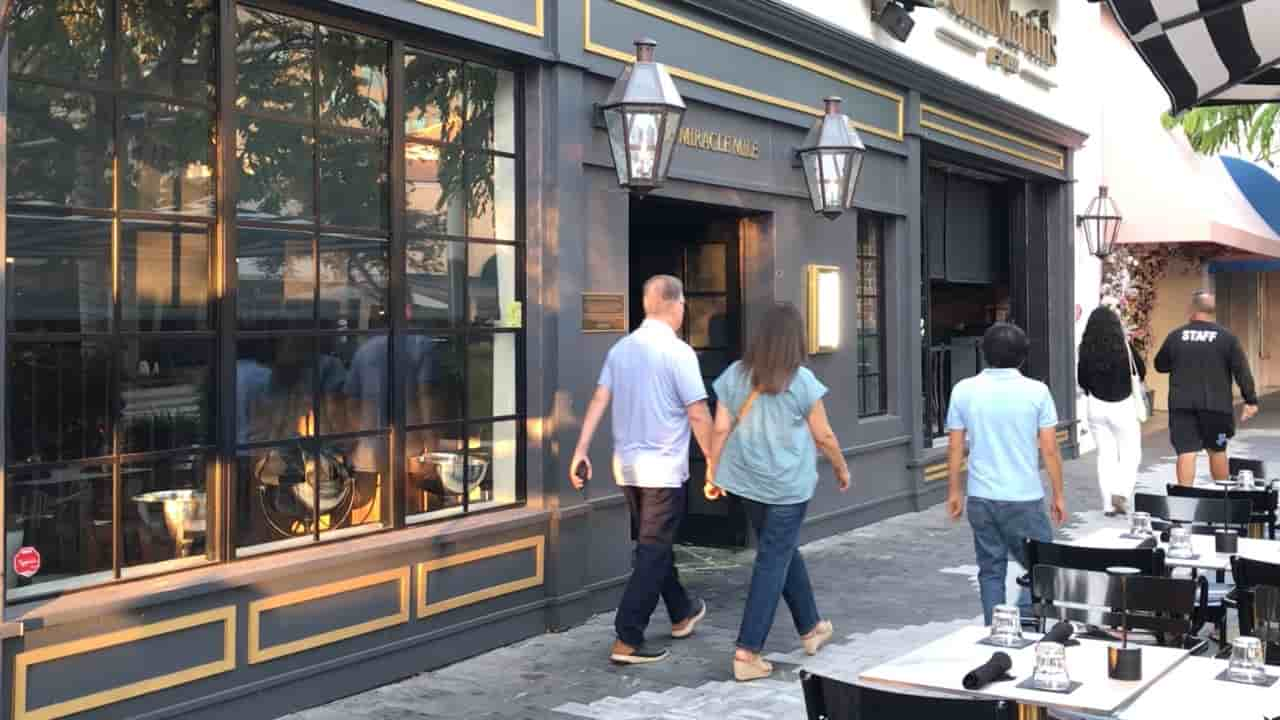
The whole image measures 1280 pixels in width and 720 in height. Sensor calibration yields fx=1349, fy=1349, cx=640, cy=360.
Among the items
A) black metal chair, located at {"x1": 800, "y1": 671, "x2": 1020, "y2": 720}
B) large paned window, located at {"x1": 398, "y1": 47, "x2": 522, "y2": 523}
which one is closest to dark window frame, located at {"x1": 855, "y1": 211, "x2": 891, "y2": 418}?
large paned window, located at {"x1": 398, "y1": 47, "x2": 522, "y2": 523}

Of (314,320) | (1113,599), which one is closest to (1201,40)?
(1113,599)

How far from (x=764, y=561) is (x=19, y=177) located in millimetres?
3590

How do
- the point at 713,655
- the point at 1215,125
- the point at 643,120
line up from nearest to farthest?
the point at 713,655
the point at 643,120
the point at 1215,125

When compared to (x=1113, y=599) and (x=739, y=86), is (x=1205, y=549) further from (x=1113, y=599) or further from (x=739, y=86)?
(x=739, y=86)

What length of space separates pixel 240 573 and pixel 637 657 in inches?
80.2

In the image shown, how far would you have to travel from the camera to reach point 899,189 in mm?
11906

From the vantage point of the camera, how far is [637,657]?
6.66 m

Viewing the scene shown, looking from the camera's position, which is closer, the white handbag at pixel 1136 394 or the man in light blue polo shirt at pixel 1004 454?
the man in light blue polo shirt at pixel 1004 454

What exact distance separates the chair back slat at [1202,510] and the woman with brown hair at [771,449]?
5.33ft

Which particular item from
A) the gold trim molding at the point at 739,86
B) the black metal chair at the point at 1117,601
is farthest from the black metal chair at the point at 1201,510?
the gold trim molding at the point at 739,86

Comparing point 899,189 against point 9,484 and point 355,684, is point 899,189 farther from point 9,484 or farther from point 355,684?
point 9,484

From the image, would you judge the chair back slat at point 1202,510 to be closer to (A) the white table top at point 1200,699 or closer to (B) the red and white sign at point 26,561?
(A) the white table top at point 1200,699

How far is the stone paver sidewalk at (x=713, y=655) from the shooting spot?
5906mm

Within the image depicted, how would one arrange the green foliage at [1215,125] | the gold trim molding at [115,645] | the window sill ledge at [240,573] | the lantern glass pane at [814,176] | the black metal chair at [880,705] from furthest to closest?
1. the green foliage at [1215,125]
2. the lantern glass pane at [814,176]
3. the window sill ledge at [240,573]
4. the gold trim molding at [115,645]
5. the black metal chair at [880,705]
